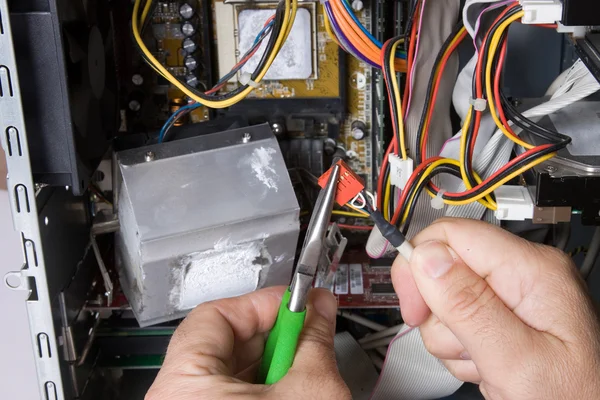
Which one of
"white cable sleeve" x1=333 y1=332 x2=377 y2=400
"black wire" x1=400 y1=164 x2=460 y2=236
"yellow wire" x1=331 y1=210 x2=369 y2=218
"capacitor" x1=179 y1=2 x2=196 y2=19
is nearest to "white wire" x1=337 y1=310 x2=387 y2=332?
"white cable sleeve" x1=333 y1=332 x2=377 y2=400

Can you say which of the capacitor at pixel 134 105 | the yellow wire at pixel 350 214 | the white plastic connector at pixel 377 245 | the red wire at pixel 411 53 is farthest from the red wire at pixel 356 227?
the capacitor at pixel 134 105

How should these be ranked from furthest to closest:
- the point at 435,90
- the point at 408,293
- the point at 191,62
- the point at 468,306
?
the point at 191,62 < the point at 435,90 < the point at 408,293 < the point at 468,306

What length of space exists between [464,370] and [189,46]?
535mm

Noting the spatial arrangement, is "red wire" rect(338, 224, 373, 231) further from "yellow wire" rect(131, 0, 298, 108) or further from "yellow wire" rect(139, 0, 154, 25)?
"yellow wire" rect(139, 0, 154, 25)

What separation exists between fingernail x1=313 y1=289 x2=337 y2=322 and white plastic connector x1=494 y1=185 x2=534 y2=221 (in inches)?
8.2

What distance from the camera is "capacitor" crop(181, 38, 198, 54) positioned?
3.09 feet

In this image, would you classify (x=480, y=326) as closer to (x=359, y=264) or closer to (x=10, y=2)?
(x=359, y=264)

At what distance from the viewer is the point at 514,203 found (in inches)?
30.5

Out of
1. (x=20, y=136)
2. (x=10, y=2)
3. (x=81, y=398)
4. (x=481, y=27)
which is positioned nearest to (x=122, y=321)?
(x=81, y=398)

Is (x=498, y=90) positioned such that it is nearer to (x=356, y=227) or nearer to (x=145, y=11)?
(x=356, y=227)

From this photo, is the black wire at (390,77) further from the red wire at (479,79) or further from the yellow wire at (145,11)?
the yellow wire at (145,11)

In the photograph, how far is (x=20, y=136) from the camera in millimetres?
720

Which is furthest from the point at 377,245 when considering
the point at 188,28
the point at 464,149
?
the point at 188,28

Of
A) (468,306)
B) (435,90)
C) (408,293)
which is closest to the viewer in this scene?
(468,306)
